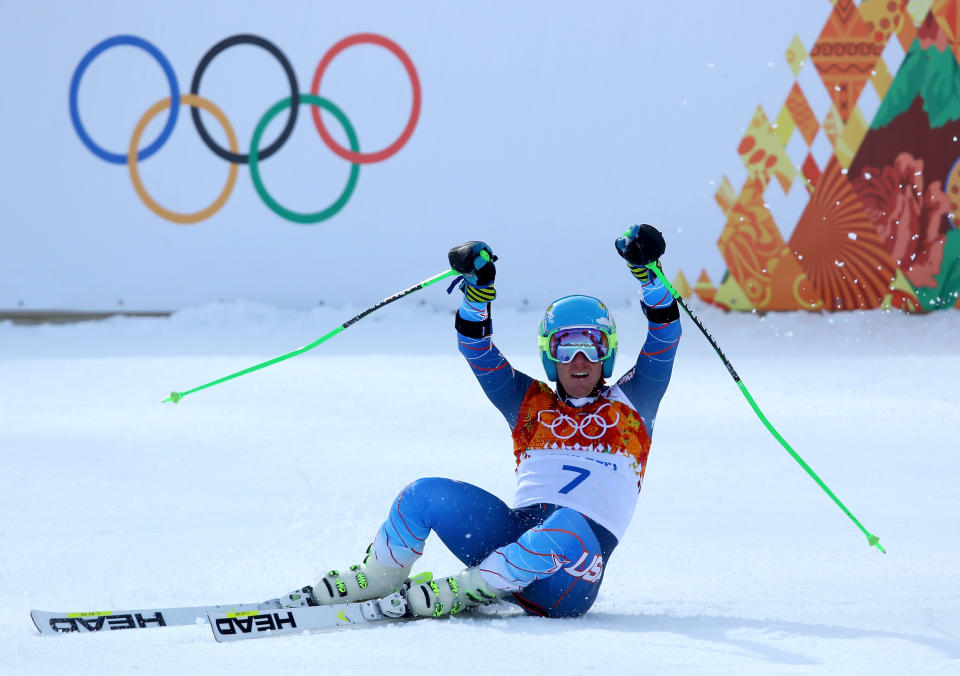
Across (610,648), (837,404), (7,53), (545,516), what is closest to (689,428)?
(837,404)

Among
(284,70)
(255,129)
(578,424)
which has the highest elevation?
(284,70)

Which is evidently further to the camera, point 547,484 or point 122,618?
point 547,484

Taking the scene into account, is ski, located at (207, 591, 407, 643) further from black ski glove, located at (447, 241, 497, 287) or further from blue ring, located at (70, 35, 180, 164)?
blue ring, located at (70, 35, 180, 164)

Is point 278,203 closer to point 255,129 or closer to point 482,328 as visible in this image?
point 255,129

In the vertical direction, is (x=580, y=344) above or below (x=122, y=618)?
above

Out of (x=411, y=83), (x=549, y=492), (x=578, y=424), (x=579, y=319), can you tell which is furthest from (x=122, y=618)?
(x=411, y=83)

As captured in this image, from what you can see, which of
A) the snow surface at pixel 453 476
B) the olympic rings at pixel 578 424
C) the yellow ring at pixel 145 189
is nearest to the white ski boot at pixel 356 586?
the snow surface at pixel 453 476

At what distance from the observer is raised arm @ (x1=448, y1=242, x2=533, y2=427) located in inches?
115

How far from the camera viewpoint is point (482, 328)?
3000 millimetres

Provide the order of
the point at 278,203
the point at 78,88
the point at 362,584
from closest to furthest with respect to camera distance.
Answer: the point at 362,584 → the point at 278,203 → the point at 78,88

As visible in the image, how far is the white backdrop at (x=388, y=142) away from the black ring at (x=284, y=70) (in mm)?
52

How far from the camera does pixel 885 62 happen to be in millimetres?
7914

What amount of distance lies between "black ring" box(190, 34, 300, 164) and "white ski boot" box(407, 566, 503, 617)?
629 cm

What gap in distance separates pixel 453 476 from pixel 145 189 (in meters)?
5.01
